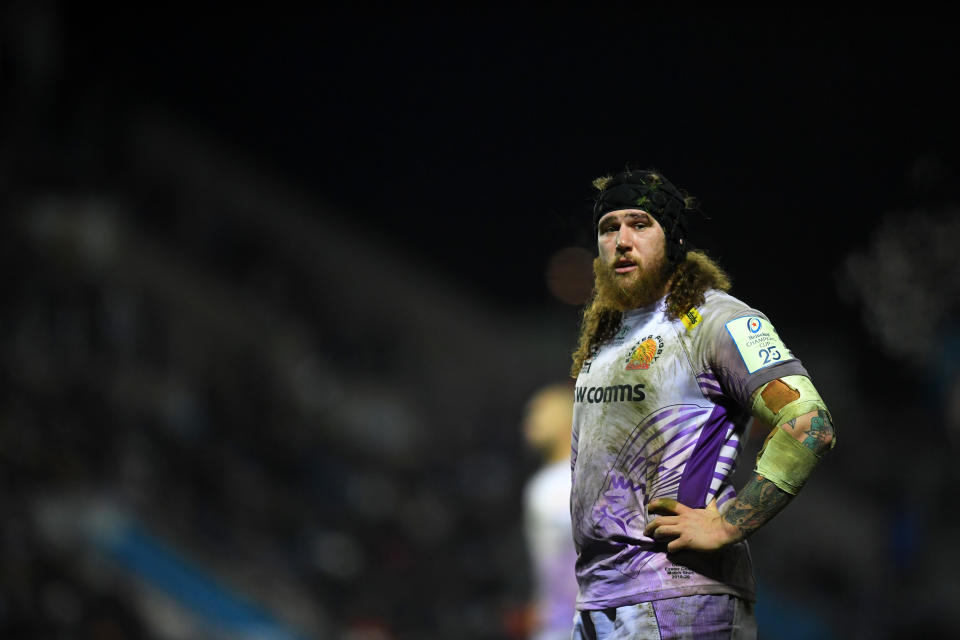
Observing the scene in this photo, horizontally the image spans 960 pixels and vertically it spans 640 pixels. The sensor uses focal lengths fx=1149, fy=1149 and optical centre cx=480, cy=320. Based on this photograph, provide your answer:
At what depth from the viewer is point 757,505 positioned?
2549mm

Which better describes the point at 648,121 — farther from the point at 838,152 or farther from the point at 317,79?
the point at 317,79

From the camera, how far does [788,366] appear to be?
2578mm

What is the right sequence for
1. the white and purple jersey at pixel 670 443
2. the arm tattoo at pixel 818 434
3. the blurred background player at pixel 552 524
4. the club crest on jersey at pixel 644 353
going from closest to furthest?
the arm tattoo at pixel 818 434, the white and purple jersey at pixel 670 443, the club crest on jersey at pixel 644 353, the blurred background player at pixel 552 524

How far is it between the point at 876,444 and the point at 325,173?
8802 mm

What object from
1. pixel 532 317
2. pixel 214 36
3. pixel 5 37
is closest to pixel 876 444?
pixel 532 317

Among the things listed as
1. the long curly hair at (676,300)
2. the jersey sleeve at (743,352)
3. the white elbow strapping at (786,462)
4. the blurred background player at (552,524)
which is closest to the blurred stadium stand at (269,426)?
the blurred background player at (552,524)

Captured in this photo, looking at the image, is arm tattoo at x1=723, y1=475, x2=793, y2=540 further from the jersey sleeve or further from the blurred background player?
the blurred background player

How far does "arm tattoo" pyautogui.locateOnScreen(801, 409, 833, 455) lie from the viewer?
8.21ft

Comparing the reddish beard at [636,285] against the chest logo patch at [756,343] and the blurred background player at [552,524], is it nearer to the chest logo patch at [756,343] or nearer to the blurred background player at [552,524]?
the chest logo patch at [756,343]

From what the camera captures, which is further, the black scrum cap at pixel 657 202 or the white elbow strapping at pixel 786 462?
the black scrum cap at pixel 657 202

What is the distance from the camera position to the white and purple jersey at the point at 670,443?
263cm

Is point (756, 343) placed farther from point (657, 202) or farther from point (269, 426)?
point (269, 426)

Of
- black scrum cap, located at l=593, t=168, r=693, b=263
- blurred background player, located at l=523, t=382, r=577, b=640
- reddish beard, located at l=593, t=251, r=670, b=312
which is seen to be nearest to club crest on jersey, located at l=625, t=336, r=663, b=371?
reddish beard, located at l=593, t=251, r=670, b=312

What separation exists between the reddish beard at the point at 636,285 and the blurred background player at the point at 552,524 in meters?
2.16
